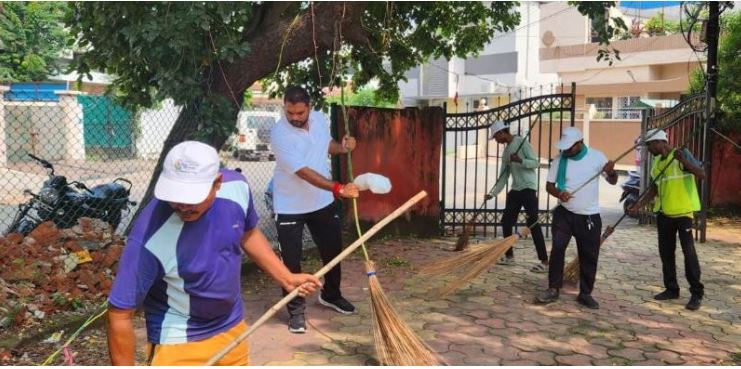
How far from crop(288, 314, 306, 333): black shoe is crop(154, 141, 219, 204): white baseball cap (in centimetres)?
228

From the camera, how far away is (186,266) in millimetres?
2031

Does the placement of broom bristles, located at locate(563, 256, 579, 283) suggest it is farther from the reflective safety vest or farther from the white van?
the white van

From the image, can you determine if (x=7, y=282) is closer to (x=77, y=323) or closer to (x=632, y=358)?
(x=77, y=323)

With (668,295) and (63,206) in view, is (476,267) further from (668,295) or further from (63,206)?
(63,206)

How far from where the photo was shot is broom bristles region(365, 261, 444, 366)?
3.21m

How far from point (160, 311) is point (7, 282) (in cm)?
253

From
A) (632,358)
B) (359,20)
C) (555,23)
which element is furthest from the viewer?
(555,23)

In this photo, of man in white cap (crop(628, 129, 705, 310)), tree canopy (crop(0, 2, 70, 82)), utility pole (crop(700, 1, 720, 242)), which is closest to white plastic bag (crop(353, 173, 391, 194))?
man in white cap (crop(628, 129, 705, 310))

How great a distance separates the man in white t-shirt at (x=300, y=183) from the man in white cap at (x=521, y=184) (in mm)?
2416

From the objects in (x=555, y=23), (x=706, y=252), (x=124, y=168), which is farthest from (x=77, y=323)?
(x=555, y=23)

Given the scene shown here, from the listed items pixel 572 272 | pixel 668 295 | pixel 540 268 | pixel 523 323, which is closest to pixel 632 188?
pixel 540 268

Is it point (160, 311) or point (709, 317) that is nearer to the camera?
point (160, 311)

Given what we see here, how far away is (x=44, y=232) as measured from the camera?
4.50m

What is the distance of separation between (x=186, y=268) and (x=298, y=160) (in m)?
2.01
